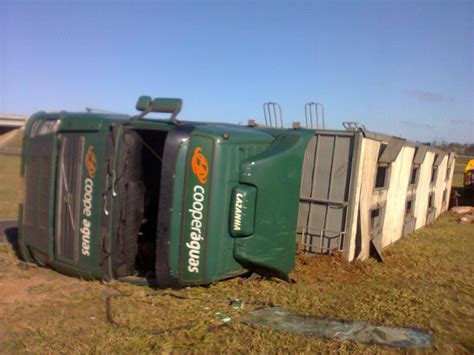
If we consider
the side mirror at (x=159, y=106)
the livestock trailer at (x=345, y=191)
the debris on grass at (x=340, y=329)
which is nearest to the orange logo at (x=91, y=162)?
the side mirror at (x=159, y=106)

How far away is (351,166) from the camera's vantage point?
730 cm

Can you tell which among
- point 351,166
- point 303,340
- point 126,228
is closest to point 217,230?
point 126,228

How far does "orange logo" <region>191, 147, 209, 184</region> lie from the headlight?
7.70 feet

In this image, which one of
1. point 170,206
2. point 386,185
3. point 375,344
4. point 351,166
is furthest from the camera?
point 386,185

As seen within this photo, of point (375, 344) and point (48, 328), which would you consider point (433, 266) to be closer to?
point (375, 344)

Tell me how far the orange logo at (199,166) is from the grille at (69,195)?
68.1 inches

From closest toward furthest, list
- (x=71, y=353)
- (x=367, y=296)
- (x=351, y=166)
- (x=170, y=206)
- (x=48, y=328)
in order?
1. (x=71, y=353)
2. (x=48, y=328)
3. (x=170, y=206)
4. (x=367, y=296)
5. (x=351, y=166)

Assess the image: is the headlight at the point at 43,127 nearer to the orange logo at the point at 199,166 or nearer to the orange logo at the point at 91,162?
the orange logo at the point at 91,162

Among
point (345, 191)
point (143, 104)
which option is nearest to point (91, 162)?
point (143, 104)

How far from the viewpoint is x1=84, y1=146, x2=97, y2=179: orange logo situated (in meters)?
6.17

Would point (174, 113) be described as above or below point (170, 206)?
above

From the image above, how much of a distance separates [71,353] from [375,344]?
275 cm

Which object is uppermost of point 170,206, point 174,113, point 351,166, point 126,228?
point 174,113

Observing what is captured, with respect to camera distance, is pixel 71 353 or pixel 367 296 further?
pixel 367 296
